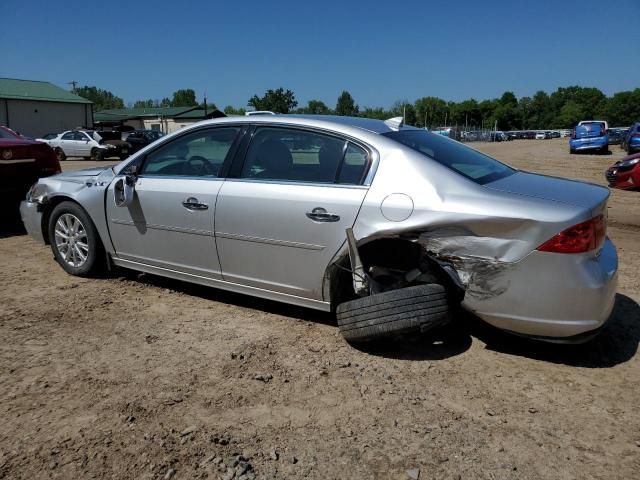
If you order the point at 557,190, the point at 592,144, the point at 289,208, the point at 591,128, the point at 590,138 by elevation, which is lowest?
the point at 289,208

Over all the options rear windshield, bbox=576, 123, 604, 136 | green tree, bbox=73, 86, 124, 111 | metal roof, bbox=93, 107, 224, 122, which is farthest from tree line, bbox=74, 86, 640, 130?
rear windshield, bbox=576, 123, 604, 136

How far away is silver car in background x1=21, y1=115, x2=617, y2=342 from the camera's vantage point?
306 centimetres

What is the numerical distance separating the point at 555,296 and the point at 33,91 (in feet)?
177

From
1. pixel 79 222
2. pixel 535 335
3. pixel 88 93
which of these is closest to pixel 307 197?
pixel 535 335

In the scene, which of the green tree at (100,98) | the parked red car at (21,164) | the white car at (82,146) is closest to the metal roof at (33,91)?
the white car at (82,146)

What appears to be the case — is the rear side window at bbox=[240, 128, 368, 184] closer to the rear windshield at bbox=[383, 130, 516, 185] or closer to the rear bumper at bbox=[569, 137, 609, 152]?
A: the rear windshield at bbox=[383, 130, 516, 185]

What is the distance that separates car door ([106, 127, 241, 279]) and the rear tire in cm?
132

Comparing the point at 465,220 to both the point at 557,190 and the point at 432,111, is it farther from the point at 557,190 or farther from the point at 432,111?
the point at 432,111

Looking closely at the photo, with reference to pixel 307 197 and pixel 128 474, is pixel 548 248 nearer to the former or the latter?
pixel 307 197

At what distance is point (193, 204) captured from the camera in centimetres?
409

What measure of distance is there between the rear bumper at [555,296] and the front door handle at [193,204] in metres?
2.13

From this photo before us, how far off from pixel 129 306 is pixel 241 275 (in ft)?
3.58

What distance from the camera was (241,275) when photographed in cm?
401

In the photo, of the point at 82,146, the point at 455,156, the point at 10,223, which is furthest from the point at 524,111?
the point at 455,156
